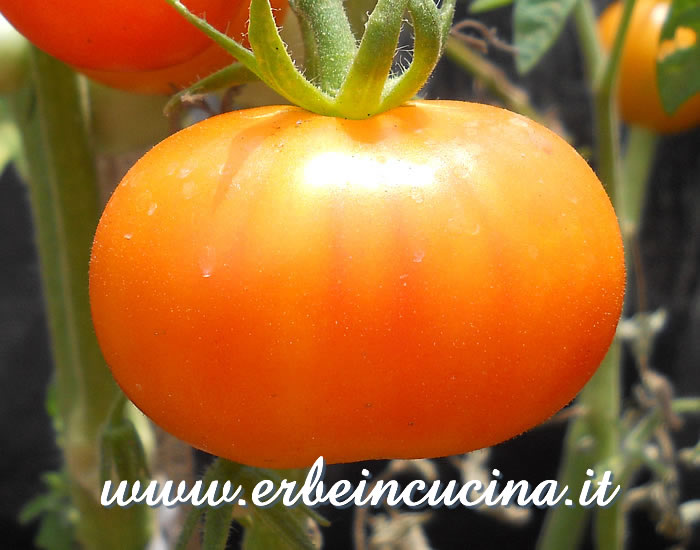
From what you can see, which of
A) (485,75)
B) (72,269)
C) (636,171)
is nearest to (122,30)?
(72,269)

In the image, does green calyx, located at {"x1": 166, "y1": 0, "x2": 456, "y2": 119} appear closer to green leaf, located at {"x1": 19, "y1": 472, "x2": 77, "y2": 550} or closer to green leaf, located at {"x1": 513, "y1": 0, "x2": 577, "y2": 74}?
green leaf, located at {"x1": 513, "y1": 0, "x2": 577, "y2": 74}

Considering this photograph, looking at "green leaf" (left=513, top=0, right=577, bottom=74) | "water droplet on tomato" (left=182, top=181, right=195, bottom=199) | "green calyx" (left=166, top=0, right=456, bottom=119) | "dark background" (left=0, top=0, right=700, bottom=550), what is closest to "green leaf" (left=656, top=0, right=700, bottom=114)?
"green leaf" (left=513, top=0, right=577, bottom=74)

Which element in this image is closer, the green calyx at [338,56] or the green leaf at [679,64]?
the green calyx at [338,56]

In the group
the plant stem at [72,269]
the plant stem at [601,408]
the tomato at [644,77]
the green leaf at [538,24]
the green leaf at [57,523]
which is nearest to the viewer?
the plant stem at [72,269]

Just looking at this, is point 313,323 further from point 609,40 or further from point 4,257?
point 4,257

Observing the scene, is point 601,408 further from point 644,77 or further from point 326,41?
point 326,41

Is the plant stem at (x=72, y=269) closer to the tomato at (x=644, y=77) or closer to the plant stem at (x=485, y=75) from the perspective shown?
the plant stem at (x=485, y=75)

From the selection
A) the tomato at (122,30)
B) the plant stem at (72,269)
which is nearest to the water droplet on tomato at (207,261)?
the tomato at (122,30)
